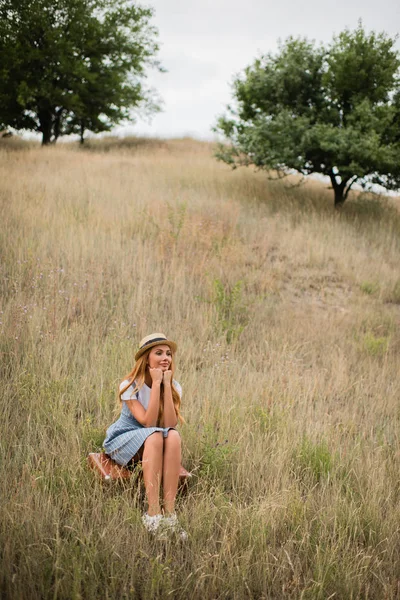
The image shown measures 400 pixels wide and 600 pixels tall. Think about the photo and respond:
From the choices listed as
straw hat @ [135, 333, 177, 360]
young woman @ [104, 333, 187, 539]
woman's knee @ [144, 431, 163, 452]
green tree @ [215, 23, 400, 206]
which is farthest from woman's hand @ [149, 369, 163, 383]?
green tree @ [215, 23, 400, 206]

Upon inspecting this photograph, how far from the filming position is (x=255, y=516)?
10.8 feet

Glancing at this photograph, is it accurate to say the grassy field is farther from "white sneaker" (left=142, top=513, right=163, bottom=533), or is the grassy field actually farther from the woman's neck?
the woman's neck

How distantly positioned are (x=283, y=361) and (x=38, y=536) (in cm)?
370

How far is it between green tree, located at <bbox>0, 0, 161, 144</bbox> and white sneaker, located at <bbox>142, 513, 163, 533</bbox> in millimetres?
18039

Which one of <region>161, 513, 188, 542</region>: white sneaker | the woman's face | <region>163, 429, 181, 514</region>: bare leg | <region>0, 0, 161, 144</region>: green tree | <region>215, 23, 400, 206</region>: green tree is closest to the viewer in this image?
<region>161, 513, 188, 542</region>: white sneaker

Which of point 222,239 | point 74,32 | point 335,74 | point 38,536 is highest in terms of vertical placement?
point 74,32

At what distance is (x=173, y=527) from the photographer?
3107 mm

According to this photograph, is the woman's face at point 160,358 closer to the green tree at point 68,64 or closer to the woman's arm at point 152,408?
the woman's arm at point 152,408

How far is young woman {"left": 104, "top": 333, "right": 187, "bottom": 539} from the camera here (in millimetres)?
3260

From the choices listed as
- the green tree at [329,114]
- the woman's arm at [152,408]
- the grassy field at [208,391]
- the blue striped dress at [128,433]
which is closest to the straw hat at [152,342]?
the woman's arm at [152,408]

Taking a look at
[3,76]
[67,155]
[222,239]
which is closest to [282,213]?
[222,239]

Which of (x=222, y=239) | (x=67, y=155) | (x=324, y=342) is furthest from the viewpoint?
(x=67, y=155)

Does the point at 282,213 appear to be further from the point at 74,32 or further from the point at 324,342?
the point at 74,32

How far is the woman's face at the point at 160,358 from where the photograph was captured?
3566 mm
